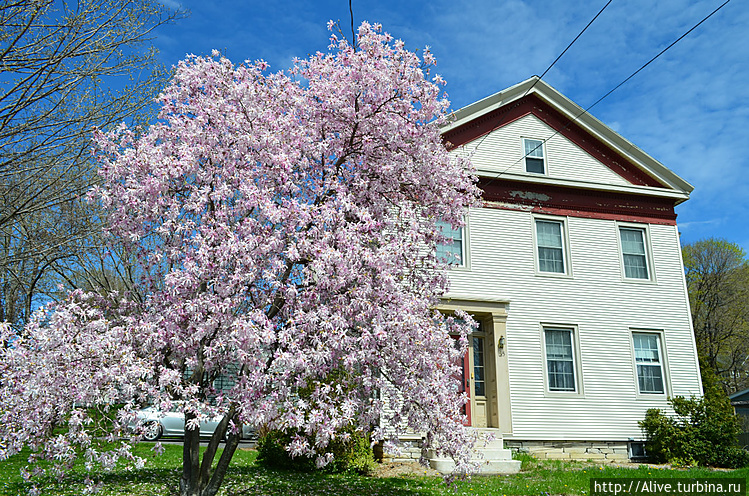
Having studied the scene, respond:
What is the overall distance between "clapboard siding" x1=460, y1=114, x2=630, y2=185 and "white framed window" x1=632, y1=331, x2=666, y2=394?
4668 millimetres

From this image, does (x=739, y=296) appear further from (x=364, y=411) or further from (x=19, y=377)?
(x=19, y=377)

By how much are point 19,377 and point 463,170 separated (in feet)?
21.6

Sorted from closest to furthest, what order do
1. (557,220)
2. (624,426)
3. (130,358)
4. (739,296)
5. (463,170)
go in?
(130,358)
(463,170)
(624,426)
(557,220)
(739,296)

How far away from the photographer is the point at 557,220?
16.1 meters

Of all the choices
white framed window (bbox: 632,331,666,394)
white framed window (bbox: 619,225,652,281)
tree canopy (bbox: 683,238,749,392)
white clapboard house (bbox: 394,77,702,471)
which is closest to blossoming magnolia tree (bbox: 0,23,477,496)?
white clapboard house (bbox: 394,77,702,471)

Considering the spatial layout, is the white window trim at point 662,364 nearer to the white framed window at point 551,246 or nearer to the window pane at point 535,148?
the white framed window at point 551,246

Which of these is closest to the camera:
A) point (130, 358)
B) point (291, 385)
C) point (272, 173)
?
point (130, 358)

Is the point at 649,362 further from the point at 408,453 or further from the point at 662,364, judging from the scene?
the point at 408,453

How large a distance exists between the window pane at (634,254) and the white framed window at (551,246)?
78.2 inches

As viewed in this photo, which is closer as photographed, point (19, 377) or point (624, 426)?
point (19, 377)

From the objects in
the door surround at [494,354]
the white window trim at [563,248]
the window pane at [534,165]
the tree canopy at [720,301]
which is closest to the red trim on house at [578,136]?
the window pane at [534,165]

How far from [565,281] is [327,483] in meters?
8.98

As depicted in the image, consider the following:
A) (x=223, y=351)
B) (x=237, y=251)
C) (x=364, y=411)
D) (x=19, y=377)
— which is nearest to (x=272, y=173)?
(x=237, y=251)

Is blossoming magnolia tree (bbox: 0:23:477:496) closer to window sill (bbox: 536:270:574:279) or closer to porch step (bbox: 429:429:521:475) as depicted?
porch step (bbox: 429:429:521:475)
